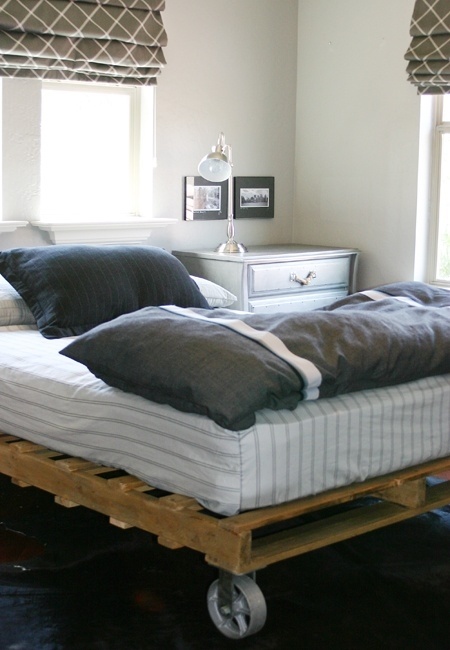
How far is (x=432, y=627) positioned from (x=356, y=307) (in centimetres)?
117

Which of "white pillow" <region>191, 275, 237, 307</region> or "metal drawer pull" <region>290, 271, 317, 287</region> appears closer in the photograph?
"white pillow" <region>191, 275, 237, 307</region>

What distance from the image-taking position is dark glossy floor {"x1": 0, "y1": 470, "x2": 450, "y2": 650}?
2488 millimetres

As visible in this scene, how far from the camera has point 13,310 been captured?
381cm

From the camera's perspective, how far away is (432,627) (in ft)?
8.39

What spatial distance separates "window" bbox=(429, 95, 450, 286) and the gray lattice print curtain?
1.43m

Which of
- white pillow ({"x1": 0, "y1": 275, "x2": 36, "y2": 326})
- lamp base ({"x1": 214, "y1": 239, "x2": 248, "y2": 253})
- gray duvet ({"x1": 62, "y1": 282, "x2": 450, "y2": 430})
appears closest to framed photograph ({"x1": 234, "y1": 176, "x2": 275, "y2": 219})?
lamp base ({"x1": 214, "y1": 239, "x2": 248, "y2": 253})

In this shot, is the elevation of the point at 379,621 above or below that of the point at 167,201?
below

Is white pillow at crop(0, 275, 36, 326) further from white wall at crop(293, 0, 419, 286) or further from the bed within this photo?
white wall at crop(293, 0, 419, 286)

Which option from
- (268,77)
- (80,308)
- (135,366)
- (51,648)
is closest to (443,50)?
(268,77)

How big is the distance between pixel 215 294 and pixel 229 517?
2085 mm

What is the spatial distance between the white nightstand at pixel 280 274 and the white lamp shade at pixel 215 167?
39cm

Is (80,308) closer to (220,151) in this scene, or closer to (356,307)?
(356,307)

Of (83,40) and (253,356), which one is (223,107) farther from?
(253,356)

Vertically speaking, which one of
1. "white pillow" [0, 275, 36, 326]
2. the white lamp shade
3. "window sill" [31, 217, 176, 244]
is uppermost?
the white lamp shade
